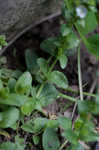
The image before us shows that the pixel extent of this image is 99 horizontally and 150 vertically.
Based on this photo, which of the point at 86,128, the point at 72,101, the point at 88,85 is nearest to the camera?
the point at 86,128

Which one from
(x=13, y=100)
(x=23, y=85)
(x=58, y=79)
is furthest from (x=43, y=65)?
(x=13, y=100)

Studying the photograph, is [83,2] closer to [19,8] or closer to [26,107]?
[19,8]

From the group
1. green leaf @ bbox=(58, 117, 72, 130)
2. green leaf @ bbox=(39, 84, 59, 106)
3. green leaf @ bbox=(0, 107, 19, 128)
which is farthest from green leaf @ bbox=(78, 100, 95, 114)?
green leaf @ bbox=(0, 107, 19, 128)

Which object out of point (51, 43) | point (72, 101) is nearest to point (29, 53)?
point (51, 43)

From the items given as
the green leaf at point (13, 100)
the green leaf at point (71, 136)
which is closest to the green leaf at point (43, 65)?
the green leaf at point (13, 100)

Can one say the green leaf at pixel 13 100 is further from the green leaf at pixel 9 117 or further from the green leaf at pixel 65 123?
the green leaf at pixel 65 123

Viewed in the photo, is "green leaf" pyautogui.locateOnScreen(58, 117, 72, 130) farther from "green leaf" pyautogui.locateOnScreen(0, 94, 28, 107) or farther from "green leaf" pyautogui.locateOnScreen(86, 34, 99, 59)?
"green leaf" pyautogui.locateOnScreen(86, 34, 99, 59)
